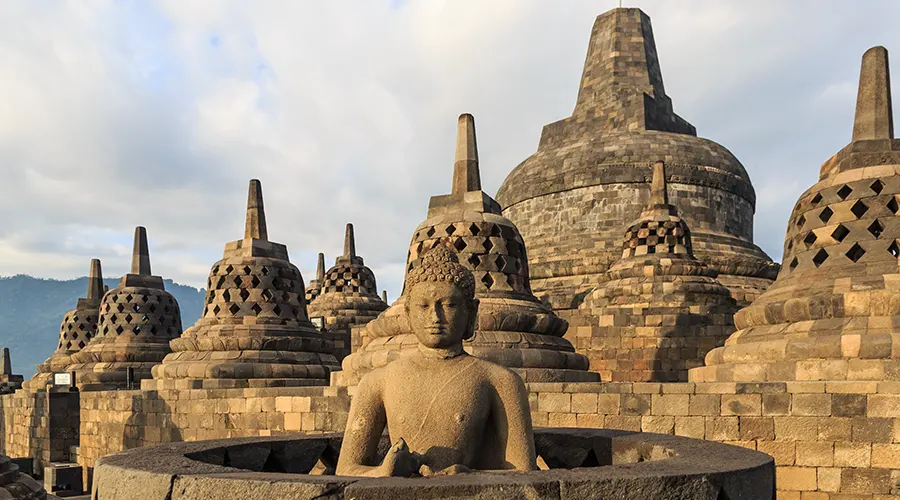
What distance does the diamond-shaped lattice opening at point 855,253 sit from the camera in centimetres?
725

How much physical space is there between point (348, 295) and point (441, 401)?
20099 mm

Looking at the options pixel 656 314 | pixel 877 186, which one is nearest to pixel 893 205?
pixel 877 186

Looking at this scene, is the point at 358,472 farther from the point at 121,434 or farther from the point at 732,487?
the point at 121,434

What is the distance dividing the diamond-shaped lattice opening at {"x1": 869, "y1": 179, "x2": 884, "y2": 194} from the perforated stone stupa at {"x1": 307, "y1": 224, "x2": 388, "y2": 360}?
16.5 m

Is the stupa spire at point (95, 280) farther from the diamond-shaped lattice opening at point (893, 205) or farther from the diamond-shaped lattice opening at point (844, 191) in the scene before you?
the diamond-shaped lattice opening at point (893, 205)

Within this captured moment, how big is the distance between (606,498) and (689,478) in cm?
36

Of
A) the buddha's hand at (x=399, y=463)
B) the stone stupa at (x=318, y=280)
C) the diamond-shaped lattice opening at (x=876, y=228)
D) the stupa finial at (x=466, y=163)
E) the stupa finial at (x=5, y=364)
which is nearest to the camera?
the buddha's hand at (x=399, y=463)

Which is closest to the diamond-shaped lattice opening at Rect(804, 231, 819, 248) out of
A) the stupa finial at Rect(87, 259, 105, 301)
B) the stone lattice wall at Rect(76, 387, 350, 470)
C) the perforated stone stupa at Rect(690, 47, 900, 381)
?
the perforated stone stupa at Rect(690, 47, 900, 381)

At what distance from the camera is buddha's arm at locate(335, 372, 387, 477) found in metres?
3.43

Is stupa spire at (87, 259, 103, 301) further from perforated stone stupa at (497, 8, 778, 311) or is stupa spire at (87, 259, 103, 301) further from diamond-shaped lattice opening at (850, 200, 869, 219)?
diamond-shaped lattice opening at (850, 200, 869, 219)

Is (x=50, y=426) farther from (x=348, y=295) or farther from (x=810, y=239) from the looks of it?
(x=810, y=239)

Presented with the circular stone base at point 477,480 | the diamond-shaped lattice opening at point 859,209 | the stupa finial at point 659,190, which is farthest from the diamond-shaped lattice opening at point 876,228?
the stupa finial at point 659,190

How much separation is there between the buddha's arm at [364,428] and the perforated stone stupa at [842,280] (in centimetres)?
483

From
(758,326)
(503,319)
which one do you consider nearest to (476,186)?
(503,319)
